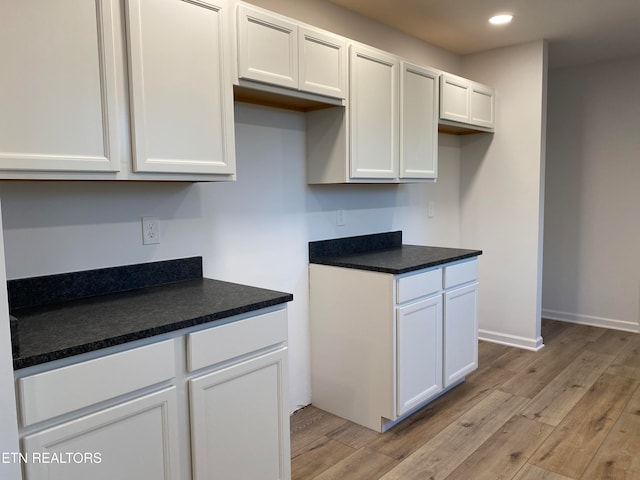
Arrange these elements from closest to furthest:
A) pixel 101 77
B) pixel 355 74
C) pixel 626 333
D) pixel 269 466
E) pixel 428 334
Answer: pixel 101 77 → pixel 269 466 → pixel 355 74 → pixel 428 334 → pixel 626 333

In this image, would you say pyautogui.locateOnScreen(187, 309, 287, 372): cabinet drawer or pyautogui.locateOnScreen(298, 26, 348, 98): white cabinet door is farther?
pyautogui.locateOnScreen(298, 26, 348, 98): white cabinet door

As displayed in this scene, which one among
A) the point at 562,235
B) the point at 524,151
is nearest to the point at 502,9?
the point at 524,151

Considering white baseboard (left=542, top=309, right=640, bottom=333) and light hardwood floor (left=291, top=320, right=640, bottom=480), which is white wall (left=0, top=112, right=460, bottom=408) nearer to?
light hardwood floor (left=291, top=320, right=640, bottom=480)

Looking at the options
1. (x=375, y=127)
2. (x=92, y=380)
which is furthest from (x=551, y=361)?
(x=92, y=380)

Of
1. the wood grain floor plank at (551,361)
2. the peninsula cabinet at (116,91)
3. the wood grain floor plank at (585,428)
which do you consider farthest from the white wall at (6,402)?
the wood grain floor plank at (551,361)

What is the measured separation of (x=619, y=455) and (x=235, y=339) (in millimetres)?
1955

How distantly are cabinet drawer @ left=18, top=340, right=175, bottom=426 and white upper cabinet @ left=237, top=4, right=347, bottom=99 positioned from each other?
3.87 feet

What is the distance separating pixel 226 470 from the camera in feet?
5.60

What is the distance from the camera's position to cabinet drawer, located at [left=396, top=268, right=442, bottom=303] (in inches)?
97.4

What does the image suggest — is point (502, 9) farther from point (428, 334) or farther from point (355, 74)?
point (428, 334)

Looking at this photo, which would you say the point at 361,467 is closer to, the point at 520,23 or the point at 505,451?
the point at 505,451

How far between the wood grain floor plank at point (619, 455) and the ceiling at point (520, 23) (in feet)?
8.02

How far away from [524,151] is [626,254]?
1.50 meters

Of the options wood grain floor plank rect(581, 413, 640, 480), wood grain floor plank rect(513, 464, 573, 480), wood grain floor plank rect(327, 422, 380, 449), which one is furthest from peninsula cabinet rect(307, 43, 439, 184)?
wood grain floor plank rect(581, 413, 640, 480)
